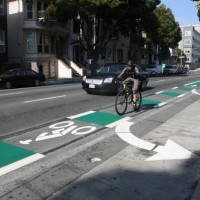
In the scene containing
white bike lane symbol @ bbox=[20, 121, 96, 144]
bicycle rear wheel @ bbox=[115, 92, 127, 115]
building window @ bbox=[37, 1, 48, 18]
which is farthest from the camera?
building window @ bbox=[37, 1, 48, 18]

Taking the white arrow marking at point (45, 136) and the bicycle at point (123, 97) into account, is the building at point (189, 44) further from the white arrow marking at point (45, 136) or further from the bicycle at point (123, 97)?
the white arrow marking at point (45, 136)

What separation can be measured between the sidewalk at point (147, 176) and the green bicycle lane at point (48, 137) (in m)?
1.34

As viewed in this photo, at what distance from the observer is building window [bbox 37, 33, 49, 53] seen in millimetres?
35891

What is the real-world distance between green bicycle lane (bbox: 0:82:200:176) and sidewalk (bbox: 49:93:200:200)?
1.34 meters

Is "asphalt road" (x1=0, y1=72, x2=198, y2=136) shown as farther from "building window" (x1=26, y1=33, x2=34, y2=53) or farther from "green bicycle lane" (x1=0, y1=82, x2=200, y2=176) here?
"building window" (x1=26, y1=33, x2=34, y2=53)

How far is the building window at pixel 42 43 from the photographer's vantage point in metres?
35.9

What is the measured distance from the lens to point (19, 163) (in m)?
6.18

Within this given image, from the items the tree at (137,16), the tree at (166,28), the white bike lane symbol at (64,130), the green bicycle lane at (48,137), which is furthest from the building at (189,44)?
the white bike lane symbol at (64,130)

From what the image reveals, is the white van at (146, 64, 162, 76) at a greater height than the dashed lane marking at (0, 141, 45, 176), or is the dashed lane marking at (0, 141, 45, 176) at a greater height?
the white van at (146, 64, 162, 76)

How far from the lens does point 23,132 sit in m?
8.55

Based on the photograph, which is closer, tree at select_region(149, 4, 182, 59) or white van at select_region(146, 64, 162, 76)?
white van at select_region(146, 64, 162, 76)

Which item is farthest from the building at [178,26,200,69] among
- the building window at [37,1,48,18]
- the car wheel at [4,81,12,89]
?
the car wheel at [4,81,12,89]

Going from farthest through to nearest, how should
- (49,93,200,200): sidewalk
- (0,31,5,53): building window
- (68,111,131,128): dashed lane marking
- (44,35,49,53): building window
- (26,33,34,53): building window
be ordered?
(44,35,49,53): building window, (26,33,34,53): building window, (0,31,5,53): building window, (68,111,131,128): dashed lane marking, (49,93,200,200): sidewalk

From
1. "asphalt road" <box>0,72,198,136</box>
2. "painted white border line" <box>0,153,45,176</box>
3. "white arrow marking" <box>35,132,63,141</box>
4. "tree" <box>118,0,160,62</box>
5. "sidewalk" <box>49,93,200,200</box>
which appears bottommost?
"sidewalk" <box>49,93,200,200</box>
